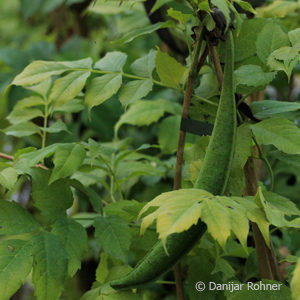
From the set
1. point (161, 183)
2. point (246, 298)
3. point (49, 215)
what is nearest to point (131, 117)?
point (161, 183)

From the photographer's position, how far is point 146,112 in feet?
2.90

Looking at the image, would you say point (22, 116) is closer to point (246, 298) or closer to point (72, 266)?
point (72, 266)

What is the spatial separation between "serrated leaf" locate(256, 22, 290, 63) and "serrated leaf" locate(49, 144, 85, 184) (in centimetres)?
24

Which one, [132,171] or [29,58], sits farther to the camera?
[29,58]

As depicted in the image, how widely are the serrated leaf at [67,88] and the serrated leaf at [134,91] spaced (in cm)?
5

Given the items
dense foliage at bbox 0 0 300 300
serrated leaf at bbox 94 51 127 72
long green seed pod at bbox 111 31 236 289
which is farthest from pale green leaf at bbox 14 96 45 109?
long green seed pod at bbox 111 31 236 289

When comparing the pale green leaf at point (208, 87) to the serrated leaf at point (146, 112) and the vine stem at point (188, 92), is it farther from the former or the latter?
the serrated leaf at point (146, 112)

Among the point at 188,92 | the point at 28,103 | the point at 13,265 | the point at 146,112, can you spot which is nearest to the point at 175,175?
the point at 188,92

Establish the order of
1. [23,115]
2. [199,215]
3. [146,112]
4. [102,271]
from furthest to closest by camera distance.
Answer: [146,112] < [23,115] < [102,271] < [199,215]

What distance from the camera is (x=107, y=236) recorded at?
20.0 inches

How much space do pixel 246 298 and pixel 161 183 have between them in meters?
0.47

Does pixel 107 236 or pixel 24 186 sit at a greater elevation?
pixel 107 236

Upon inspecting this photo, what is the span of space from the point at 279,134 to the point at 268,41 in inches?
4.3

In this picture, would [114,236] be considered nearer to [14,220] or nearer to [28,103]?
[14,220]
